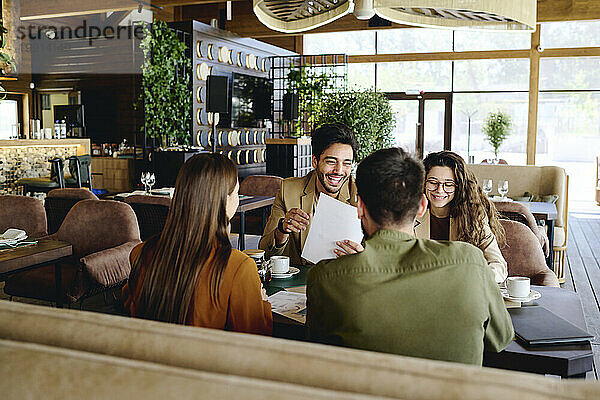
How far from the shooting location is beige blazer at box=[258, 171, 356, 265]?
125 inches

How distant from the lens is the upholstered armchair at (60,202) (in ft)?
15.8

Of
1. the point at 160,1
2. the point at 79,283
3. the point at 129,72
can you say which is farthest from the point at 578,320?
the point at 129,72

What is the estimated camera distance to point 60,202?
15.9ft

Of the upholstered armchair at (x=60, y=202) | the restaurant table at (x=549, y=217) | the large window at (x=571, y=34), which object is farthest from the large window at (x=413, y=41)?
the upholstered armchair at (x=60, y=202)

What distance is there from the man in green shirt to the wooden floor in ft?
8.22

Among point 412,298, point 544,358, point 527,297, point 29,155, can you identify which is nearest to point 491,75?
point 29,155

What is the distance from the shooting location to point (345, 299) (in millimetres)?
1521

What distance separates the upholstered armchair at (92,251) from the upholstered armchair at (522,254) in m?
2.35

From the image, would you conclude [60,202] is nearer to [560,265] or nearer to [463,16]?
[463,16]

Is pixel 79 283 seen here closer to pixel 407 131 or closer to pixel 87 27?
pixel 407 131

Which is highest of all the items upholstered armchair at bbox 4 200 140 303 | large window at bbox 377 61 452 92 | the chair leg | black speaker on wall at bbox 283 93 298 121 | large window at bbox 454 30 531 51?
large window at bbox 454 30 531 51

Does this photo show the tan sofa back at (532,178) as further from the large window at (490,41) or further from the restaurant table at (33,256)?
the large window at (490,41)

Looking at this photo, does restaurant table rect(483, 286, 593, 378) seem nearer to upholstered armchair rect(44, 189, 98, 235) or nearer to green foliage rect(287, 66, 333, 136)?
upholstered armchair rect(44, 189, 98, 235)

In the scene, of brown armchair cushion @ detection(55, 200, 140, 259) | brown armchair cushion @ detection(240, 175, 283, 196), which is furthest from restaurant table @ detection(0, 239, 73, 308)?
brown armchair cushion @ detection(240, 175, 283, 196)
